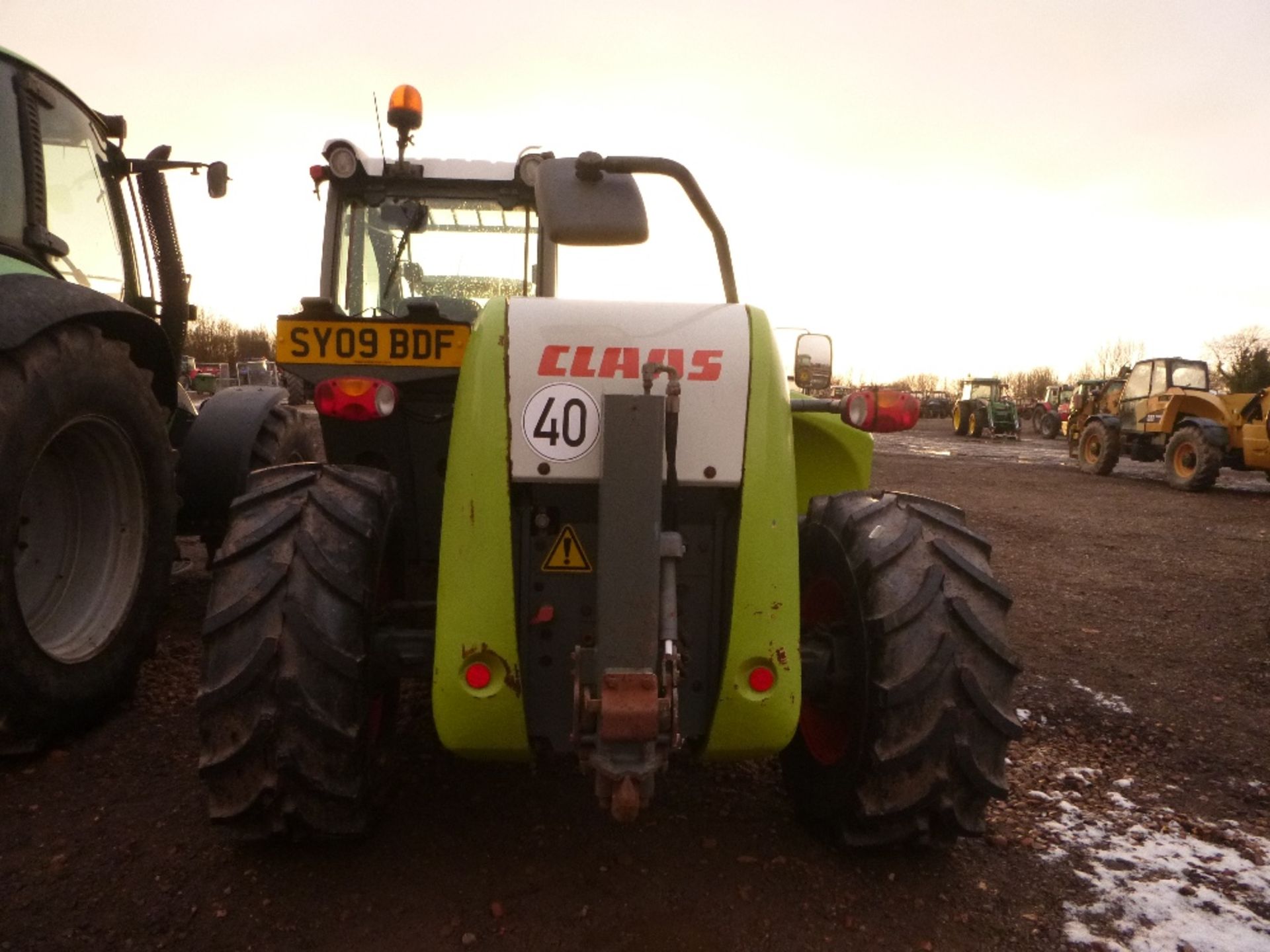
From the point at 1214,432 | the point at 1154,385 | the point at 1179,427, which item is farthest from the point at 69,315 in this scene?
the point at 1154,385

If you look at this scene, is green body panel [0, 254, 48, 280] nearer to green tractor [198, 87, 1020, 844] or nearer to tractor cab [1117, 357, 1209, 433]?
green tractor [198, 87, 1020, 844]

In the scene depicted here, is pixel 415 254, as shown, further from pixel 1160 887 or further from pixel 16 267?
pixel 1160 887

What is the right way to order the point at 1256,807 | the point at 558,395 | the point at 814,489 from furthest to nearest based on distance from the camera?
1. the point at 814,489
2. the point at 1256,807
3. the point at 558,395

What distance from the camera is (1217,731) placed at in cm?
395

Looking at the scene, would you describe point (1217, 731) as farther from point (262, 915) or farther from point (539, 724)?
point (262, 915)

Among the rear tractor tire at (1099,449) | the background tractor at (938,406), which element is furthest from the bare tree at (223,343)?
the rear tractor tire at (1099,449)

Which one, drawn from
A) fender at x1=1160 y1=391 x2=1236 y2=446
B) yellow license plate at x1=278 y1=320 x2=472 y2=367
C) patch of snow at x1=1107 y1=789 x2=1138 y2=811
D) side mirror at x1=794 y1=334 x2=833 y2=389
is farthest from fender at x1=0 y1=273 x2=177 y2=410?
fender at x1=1160 y1=391 x2=1236 y2=446

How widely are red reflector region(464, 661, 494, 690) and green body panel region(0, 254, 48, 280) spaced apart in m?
2.24

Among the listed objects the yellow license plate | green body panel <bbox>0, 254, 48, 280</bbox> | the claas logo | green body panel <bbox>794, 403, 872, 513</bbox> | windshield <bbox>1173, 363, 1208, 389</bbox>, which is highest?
windshield <bbox>1173, 363, 1208, 389</bbox>

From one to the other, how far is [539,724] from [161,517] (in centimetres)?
220

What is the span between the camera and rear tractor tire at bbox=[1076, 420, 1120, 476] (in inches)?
702

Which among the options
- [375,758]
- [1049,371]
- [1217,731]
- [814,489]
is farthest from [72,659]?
A: [1049,371]

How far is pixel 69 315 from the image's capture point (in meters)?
3.18

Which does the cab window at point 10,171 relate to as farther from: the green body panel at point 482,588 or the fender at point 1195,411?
the fender at point 1195,411
